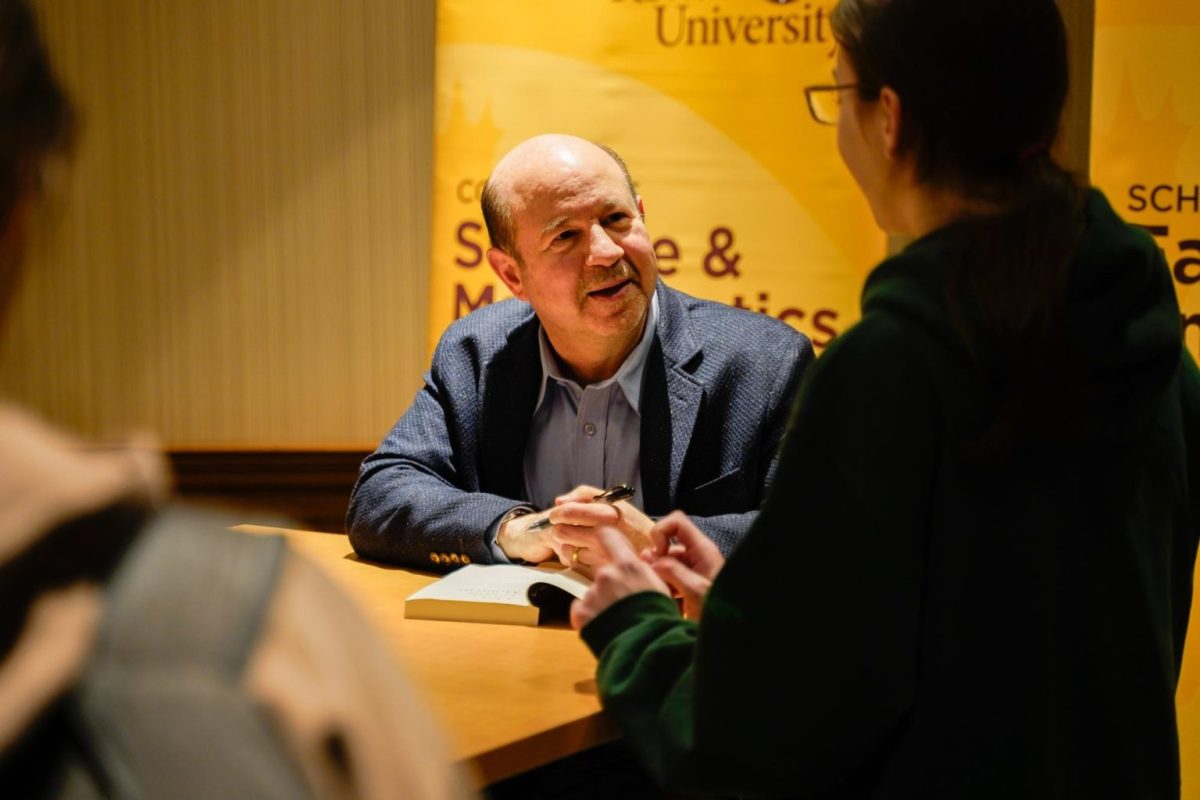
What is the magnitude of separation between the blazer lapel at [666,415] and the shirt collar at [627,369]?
0.03m

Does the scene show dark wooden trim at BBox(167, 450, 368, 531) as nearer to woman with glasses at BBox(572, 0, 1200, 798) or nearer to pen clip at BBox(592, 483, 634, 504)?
pen clip at BBox(592, 483, 634, 504)

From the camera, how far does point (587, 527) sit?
6.99ft

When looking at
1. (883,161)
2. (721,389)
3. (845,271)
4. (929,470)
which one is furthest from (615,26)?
(929,470)

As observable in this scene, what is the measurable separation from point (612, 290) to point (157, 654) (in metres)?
→ 2.19

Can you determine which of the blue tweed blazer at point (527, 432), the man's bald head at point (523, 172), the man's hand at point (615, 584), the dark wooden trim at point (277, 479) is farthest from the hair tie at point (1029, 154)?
the dark wooden trim at point (277, 479)

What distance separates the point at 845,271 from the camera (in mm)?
3420

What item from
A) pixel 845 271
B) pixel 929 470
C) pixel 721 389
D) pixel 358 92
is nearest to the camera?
pixel 929 470

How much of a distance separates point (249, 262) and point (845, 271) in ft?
6.37

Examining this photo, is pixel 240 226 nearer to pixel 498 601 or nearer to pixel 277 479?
pixel 277 479

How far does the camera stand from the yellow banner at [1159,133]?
3.00 metres

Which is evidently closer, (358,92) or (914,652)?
(914,652)

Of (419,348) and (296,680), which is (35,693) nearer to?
(296,680)

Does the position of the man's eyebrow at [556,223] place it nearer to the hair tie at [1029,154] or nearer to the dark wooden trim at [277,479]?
the hair tie at [1029,154]

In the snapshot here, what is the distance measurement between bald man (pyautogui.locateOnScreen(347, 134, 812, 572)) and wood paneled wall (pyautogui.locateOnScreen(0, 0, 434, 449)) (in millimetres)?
1468
